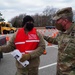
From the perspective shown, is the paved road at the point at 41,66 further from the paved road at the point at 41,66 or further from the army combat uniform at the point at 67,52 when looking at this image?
the army combat uniform at the point at 67,52

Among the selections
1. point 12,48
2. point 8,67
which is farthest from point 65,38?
point 8,67

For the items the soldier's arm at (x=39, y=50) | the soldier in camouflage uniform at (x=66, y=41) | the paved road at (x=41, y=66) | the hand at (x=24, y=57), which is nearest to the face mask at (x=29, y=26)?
the soldier's arm at (x=39, y=50)

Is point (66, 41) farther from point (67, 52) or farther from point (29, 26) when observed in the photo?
point (29, 26)

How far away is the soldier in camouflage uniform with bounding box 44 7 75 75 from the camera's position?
3.50 m

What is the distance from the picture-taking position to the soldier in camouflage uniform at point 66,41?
350 cm

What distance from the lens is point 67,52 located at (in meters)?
3.54

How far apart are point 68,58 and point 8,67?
19.4 ft

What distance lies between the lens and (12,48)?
4.63 m

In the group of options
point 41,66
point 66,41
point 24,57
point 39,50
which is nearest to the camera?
point 66,41

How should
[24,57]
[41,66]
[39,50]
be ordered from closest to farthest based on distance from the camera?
[24,57] → [39,50] → [41,66]

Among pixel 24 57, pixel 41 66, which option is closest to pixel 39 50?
pixel 24 57

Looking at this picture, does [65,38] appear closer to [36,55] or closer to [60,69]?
[60,69]

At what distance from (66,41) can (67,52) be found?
→ 0.47 feet

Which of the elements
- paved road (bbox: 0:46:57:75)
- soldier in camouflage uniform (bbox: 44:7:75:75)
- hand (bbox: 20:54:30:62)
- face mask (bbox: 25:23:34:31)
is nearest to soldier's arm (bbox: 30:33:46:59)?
hand (bbox: 20:54:30:62)
